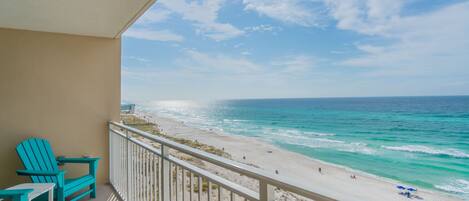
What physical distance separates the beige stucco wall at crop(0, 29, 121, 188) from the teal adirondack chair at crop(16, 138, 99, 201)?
0.27m

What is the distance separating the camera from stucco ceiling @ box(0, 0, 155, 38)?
238cm

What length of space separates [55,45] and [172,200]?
9.19 ft

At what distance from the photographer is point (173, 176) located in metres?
1.82

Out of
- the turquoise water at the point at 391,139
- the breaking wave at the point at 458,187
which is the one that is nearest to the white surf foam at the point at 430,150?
the turquoise water at the point at 391,139

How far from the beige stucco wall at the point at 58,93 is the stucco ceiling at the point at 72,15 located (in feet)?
0.74

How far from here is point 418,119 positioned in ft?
101

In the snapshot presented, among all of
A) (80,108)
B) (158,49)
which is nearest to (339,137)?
(158,49)

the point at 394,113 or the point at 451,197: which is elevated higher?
the point at 394,113

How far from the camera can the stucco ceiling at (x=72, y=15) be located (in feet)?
7.80

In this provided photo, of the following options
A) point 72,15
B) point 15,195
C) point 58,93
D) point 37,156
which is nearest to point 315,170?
point 58,93

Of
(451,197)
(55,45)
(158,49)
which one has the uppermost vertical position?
(158,49)

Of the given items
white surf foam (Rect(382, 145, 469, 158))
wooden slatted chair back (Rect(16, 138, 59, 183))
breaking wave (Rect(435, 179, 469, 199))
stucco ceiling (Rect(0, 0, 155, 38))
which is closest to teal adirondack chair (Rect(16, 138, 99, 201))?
wooden slatted chair back (Rect(16, 138, 59, 183))

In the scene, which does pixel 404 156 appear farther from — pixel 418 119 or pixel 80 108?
pixel 80 108

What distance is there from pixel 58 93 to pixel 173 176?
247cm
